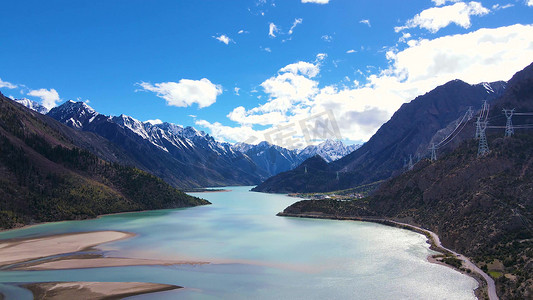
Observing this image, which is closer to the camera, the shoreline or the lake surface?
the shoreline

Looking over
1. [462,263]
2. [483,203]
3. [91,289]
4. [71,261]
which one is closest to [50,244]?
[71,261]

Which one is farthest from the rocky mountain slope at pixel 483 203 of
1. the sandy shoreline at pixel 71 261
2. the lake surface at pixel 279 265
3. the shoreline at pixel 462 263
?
the sandy shoreline at pixel 71 261

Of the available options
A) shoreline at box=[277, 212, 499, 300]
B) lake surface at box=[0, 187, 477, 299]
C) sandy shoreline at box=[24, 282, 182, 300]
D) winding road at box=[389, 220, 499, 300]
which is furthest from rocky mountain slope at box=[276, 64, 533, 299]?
sandy shoreline at box=[24, 282, 182, 300]

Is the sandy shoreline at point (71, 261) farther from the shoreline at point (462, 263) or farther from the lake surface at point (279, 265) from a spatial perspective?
the shoreline at point (462, 263)

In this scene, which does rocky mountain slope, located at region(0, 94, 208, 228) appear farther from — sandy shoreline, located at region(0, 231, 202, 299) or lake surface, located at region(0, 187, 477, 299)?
sandy shoreline, located at region(0, 231, 202, 299)

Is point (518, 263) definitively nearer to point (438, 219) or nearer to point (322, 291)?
point (322, 291)

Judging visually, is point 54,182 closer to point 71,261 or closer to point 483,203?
point 71,261
